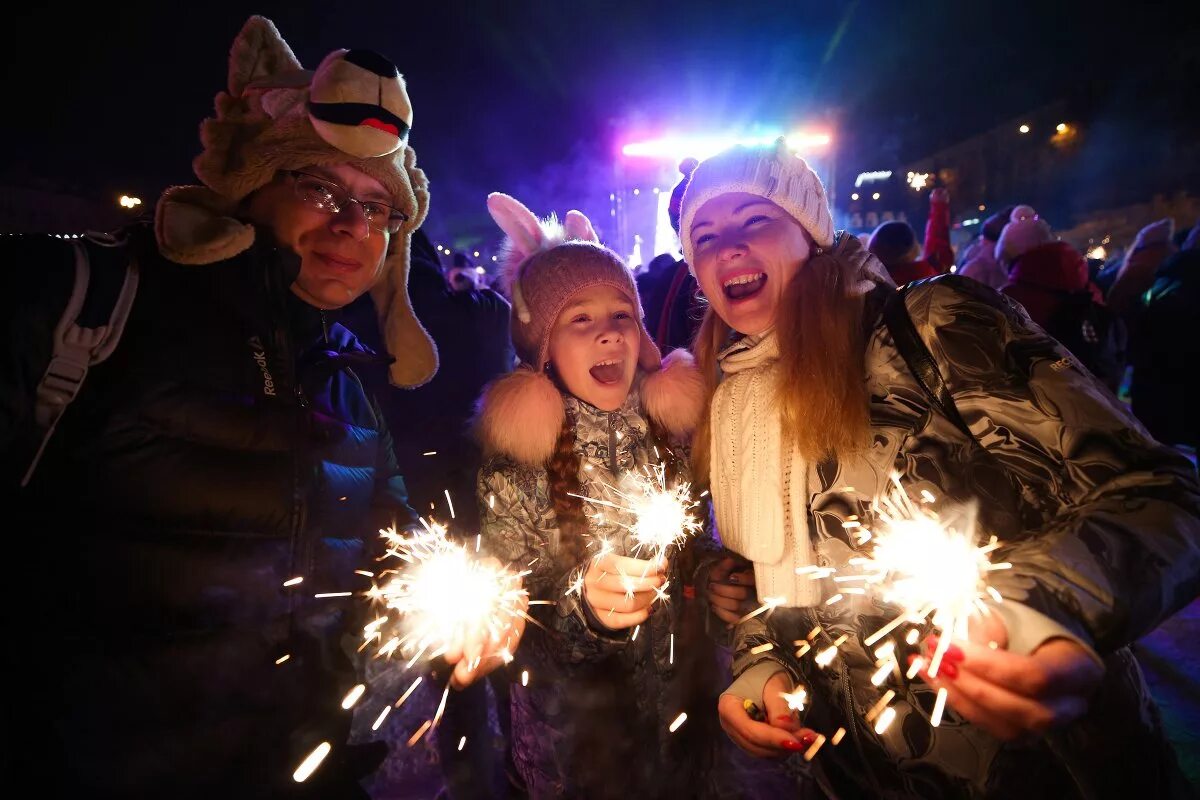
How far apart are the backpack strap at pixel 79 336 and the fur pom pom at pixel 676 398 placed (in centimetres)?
207

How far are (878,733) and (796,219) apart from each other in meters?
1.97

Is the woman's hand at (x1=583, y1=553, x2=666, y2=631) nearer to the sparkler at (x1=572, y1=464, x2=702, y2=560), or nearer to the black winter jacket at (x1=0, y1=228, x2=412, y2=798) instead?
the sparkler at (x1=572, y1=464, x2=702, y2=560)

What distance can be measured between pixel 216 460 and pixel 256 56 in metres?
1.79

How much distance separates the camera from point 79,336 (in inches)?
60.9

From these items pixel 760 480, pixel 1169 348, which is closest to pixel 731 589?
pixel 760 480

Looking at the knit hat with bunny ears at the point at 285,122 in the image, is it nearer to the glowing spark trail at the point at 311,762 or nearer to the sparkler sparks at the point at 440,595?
the sparkler sparks at the point at 440,595

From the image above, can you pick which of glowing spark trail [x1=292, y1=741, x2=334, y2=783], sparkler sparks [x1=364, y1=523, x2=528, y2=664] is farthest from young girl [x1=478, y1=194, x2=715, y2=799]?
glowing spark trail [x1=292, y1=741, x2=334, y2=783]

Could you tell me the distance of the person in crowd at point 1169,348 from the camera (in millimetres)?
5211

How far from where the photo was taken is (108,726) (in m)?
1.58

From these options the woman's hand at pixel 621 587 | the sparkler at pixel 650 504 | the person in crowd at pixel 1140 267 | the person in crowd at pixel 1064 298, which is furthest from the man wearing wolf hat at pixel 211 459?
the person in crowd at pixel 1140 267

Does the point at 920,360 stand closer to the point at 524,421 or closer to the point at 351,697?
the point at 524,421

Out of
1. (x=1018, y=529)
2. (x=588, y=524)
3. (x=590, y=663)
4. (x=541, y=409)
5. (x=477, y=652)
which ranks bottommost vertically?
(x=590, y=663)

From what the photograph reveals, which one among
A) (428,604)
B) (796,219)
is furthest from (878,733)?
(796,219)

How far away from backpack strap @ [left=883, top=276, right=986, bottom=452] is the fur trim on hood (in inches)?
A: 41.0
